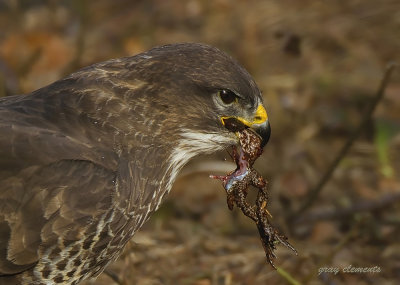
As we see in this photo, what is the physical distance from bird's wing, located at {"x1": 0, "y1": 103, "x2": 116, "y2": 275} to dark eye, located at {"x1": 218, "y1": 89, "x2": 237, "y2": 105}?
740 mm

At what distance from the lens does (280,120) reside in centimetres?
826

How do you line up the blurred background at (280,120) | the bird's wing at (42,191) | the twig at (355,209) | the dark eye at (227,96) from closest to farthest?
the bird's wing at (42,191)
the dark eye at (227,96)
the blurred background at (280,120)
the twig at (355,209)

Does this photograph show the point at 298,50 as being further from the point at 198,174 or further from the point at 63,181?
the point at 63,181

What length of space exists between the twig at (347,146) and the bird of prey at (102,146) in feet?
4.61

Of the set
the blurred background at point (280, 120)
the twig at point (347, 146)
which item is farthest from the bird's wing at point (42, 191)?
the twig at point (347, 146)

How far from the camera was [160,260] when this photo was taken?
21.6 feet

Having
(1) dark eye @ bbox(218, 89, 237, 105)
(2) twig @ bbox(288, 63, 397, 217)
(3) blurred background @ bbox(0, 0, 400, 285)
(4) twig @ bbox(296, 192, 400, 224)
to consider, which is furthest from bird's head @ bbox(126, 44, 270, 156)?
(4) twig @ bbox(296, 192, 400, 224)

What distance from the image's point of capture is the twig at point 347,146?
5.92m

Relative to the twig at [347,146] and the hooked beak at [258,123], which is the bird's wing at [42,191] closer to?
the hooked beak at [258,123]

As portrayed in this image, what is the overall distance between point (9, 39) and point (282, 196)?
3.61 meters

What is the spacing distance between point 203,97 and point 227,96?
14 cm

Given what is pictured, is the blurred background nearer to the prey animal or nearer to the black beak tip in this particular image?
the prey animal

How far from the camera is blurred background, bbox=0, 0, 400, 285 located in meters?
6.46

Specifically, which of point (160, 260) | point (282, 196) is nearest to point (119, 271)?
point (160, 260)
